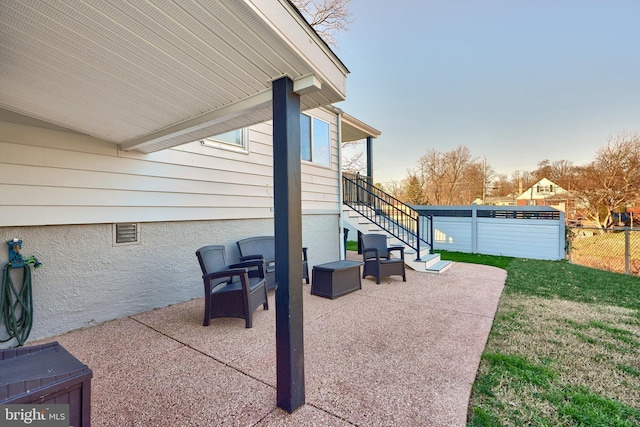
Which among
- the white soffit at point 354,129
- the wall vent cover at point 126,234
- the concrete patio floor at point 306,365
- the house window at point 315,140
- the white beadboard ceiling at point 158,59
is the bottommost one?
the concrete patio floor at point 306,365

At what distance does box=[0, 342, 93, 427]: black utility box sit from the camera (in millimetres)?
1077

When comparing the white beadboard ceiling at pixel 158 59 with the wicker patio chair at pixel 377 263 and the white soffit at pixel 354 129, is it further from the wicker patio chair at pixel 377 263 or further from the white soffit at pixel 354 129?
the white soffit at pixel 354 129

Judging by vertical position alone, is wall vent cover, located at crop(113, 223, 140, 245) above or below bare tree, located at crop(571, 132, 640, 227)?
below

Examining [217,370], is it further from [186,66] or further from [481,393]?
[186,66]

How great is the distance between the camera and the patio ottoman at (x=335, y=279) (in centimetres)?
434

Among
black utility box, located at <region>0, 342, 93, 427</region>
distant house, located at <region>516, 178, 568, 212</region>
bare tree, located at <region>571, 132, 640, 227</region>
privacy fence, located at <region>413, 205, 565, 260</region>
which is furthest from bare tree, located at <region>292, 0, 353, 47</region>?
distant house, located at <region>516, 178, 568, 212</region>

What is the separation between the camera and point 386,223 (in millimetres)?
7551

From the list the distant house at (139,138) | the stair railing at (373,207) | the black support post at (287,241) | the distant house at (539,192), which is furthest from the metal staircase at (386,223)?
the distant house at (539,192)

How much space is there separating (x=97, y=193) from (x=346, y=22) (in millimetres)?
9018

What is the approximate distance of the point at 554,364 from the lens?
95.8 inches

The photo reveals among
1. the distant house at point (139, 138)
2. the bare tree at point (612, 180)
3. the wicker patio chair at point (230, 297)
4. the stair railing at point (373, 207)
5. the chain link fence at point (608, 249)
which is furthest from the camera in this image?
the bare tree at point (612, 180)

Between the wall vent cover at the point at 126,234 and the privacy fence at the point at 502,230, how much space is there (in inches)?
244

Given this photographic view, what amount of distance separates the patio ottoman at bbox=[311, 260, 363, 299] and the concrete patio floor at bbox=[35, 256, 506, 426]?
0.31 meters

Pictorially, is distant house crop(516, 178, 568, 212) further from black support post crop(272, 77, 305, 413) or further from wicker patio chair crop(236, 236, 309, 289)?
black support post crop(272, 77, 305, 413)
